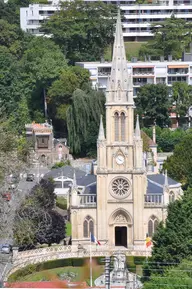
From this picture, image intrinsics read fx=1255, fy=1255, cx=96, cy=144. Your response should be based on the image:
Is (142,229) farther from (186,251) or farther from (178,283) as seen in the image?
(178,283)

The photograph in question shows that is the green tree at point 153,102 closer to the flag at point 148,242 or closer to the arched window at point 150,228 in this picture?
the arched window at point 150,228

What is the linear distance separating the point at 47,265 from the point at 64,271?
1104 mm

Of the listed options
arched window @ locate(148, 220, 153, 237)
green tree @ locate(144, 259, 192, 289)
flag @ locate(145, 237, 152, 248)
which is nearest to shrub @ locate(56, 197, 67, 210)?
arched window @ locate(148, 220, 153, 237)

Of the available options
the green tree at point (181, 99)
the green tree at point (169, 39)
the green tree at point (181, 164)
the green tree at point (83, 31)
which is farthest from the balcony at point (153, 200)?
the green tree at point (169, 39)

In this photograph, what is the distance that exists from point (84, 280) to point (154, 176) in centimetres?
1827

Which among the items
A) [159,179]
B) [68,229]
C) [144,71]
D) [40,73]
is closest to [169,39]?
[144,71]

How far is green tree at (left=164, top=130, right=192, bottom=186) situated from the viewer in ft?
305

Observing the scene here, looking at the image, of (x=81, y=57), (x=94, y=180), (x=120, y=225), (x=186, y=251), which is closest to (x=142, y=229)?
(x=120, y=225)

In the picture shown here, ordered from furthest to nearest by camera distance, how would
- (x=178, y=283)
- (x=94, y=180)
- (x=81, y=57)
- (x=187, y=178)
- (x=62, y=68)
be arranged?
(x=81, y=57), (x=62, y=68), (x=187, y=178), (x=94, y=180), (x=178, y=283)

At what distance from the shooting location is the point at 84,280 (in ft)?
230

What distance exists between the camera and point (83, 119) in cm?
10994

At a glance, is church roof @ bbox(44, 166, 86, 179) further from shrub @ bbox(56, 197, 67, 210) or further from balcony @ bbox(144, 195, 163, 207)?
balcony @ bbox(144, 195, 163, 207)

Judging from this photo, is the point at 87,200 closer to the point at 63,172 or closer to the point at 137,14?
the point at 63,172

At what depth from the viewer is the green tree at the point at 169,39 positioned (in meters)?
134
